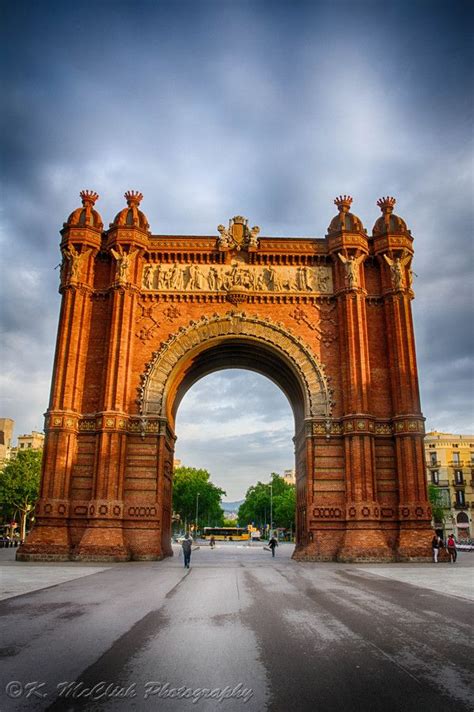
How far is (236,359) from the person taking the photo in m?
33.9

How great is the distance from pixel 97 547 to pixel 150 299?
13673mm

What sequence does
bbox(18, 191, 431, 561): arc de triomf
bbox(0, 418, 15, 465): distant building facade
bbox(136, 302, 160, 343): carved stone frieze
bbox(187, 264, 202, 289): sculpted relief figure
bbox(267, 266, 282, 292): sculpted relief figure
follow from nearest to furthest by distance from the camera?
1. bbox(18, 191, 431, 561): arc de triomf
2. bbox(136, 302, 160, 343): carved stone frieze
3. bbox(187, 264, 202, 289): sculpted relief figure
4. bbox(267, 266, 282, 292): sculpted relief figure
5. bbox(0, 418, 15, 465): distant building facade

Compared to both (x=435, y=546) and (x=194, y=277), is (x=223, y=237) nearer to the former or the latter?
(x=194, y=277)

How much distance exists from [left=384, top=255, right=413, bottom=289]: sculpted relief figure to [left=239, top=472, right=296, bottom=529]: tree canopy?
63.7 m

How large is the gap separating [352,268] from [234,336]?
772 cm

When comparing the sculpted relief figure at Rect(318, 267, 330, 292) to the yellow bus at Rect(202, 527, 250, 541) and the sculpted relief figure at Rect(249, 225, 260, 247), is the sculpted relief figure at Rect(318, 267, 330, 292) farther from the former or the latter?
Result: the yellow bus at Rect(202, 527, 250, 541)

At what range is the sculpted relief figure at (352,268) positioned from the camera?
29906 millimetres

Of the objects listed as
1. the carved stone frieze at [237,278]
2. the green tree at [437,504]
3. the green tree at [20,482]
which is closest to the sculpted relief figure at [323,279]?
the carved stone frieze at [237,278]

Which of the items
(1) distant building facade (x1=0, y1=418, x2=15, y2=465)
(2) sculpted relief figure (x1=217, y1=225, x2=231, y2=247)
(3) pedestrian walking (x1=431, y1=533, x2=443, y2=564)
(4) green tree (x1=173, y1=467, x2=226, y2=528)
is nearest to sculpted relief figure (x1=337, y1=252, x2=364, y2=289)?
(2) sculpted relief figure (x1=217, y1=225, x2=231, y2=247)

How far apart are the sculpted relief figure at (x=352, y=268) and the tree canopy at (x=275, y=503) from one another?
64.0m

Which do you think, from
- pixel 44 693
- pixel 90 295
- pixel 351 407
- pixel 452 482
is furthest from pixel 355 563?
pixel 452 482

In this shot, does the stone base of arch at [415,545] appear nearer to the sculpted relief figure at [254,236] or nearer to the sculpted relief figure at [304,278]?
the sculpted relief figure at [304,278]

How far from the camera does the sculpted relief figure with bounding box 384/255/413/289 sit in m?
30.1

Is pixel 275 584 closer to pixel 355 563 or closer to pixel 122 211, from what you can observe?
pixel 355 563
